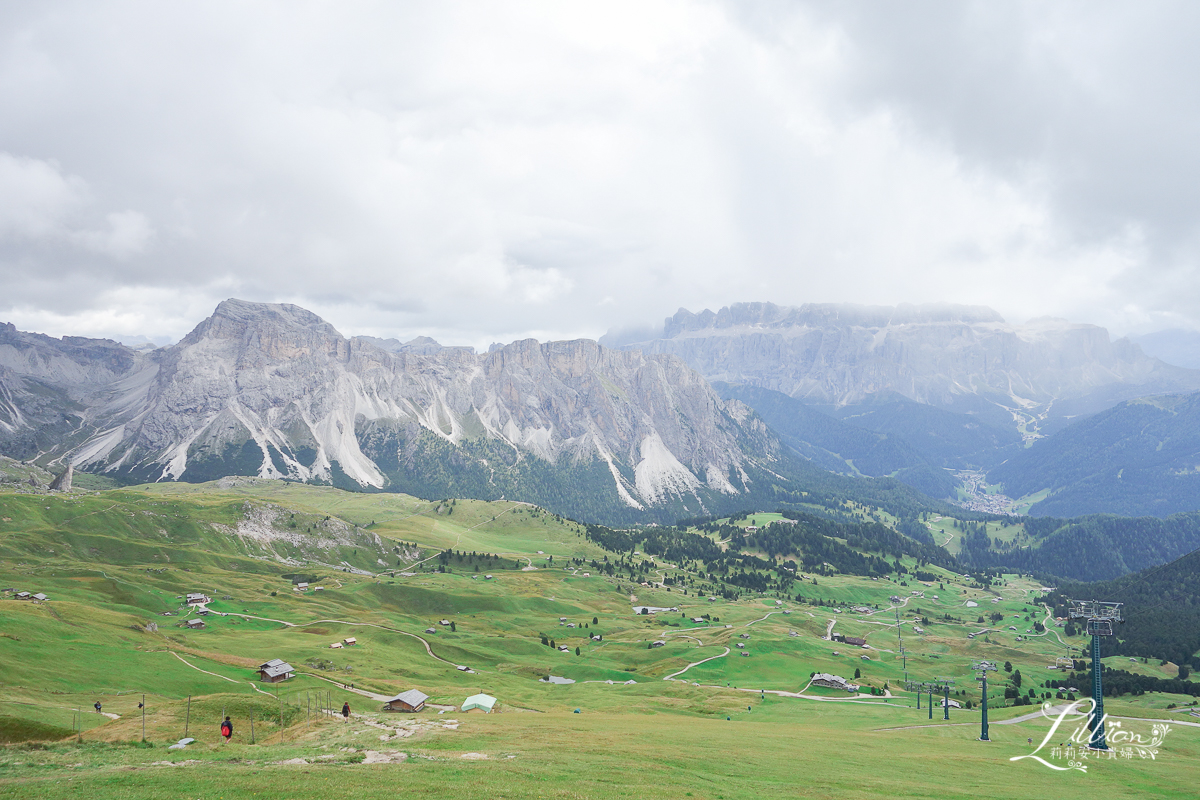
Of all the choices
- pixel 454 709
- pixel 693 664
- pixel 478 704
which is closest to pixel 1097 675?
pixel 478 704

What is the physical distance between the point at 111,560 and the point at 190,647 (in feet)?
383

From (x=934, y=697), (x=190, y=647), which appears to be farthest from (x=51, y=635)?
(x=934, y=697)

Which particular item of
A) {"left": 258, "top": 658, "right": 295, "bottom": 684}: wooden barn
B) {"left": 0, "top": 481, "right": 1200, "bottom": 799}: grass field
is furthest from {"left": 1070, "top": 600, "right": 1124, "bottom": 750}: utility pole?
{"left": 258, "top": 658, "right": 295, "bottom": 684}: wooden barn

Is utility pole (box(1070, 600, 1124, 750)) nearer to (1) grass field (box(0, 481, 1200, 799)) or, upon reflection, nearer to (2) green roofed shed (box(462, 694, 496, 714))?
(1) grass field (box(0, 481, 1200, 799))

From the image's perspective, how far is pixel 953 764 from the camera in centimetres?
5694

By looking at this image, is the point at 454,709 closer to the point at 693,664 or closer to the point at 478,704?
the point at 478,704

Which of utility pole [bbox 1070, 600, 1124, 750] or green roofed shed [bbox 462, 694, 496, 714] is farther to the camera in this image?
green roofed shed [bbox 462, 694, 496, 714]

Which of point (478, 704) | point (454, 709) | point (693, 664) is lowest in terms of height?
point (693, 664)

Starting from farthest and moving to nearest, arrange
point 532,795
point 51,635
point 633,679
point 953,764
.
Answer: point 633,679
point 51,635
point 953,764
point 532,795

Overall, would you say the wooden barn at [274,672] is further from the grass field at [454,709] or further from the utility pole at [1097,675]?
the utility pole at [1097,675]

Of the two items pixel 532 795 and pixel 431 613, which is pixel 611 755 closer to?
pixel 532 795

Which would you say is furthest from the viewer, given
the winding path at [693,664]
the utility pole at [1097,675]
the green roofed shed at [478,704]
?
the winding path at [693,664]

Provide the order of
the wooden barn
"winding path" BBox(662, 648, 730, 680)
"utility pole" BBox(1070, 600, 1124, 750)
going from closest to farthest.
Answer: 1. "utility pole" BBox(1070, 600, 1124, 750)
2. the wooden barn
3. "winding path" BBox(662, 648, 730, 680)

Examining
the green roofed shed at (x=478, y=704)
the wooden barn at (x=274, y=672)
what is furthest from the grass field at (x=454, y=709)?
the wooden barn at (x=274, y=672)
